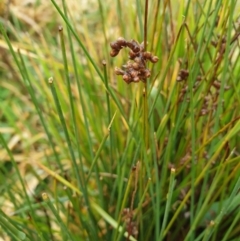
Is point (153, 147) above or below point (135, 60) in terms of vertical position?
below

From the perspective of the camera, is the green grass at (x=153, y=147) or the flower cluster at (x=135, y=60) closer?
the flower cluster at (x=135, y=60)

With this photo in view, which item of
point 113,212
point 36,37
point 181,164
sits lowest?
point 36,37

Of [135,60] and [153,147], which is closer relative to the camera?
[135,60]

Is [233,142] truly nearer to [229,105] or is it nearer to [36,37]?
[229,105]

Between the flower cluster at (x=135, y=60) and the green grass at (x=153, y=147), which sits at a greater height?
the flower cluster at (x=135, y=60)

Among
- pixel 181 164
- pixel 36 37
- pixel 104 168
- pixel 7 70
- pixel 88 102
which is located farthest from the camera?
pixel 36 37

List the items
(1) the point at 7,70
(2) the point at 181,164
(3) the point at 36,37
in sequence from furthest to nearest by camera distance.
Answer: (3) the point at 36,37
(1) the point at 7,70
(2) the point at 181,164

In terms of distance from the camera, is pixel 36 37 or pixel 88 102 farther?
pixel 36 37

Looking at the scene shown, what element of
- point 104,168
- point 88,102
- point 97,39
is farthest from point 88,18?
point 104,168

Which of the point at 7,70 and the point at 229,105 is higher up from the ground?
the point at 229,105

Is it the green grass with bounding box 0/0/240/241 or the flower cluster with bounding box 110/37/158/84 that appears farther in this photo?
the green grass with bounding box 0/0/240/241

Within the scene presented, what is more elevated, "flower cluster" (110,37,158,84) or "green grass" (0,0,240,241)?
"flower cluster" (110,37,158,84)
